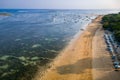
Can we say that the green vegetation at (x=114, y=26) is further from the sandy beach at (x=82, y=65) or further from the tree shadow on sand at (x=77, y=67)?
the tree shadow on sand at (x=77, y=67)

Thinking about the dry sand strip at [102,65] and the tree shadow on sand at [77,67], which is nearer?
the dry sand strip at [102,65]

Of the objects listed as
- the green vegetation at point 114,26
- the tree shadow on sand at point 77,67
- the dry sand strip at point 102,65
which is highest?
the green vegetation at point 114,26

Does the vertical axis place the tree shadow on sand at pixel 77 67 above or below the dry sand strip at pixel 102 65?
below

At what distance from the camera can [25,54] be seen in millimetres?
35531

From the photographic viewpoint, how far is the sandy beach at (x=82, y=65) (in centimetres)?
2548

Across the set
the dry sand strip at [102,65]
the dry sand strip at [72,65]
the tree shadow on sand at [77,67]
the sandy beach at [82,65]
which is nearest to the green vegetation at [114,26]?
the sandy beach at [82,65]

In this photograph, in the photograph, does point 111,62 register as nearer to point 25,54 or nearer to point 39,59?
point 39,59

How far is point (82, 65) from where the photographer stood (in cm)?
2936

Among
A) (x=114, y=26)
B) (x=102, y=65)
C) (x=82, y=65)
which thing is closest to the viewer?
(x=102, y=65)

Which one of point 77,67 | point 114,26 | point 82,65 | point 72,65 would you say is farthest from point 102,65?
point 114,26

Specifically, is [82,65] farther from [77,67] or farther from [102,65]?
[102,65]

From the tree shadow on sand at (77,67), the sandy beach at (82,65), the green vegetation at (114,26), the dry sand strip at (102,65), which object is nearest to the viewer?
the dry sand strip at (102,65)

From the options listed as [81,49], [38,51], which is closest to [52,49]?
[38,51]

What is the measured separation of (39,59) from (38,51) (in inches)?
184
